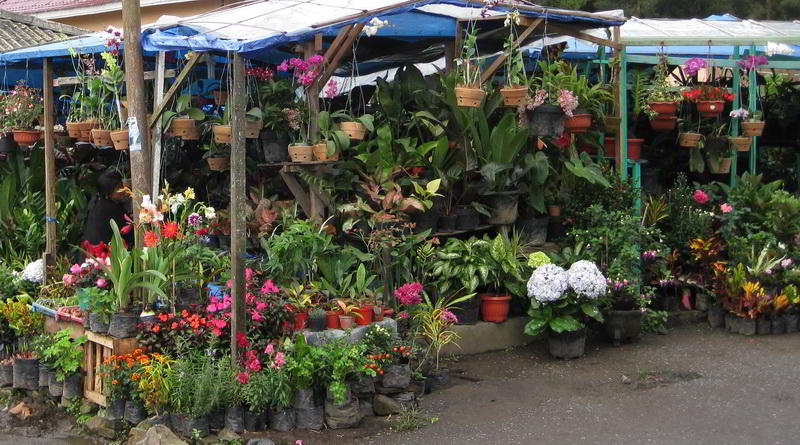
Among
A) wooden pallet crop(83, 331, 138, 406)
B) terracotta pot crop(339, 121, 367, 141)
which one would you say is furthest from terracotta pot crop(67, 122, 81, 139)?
terracotta pot crop(339, 121, 367, 141)

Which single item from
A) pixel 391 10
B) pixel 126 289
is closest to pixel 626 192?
pixel 391 10

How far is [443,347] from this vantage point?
8164 mm

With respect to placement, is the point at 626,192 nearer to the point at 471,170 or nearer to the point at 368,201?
the point at 471,170

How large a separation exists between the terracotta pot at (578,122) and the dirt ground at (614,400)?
2.00 m

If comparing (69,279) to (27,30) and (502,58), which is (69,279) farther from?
(27,30)

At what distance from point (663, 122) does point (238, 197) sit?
16.2 ft

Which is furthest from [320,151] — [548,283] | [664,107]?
[664,107]

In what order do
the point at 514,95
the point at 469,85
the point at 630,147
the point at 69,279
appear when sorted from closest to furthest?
1. the point at 69,279
2. the point at 469,85
3. the point at 514,95
4. the point at 630,147

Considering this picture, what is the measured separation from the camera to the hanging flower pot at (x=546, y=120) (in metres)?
8.38

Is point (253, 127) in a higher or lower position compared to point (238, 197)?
higher

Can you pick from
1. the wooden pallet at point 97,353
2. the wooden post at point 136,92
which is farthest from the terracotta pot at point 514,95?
the wooden pallet at point 97,353

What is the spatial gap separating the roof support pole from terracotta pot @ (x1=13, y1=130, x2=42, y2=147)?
303 centimetres

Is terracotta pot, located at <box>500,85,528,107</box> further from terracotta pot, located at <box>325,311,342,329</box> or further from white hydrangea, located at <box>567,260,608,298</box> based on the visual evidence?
terracotta pot, located at <box>325,311,342,329</box>

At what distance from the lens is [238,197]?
6625 mm
